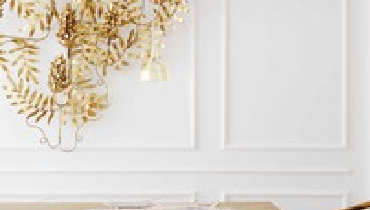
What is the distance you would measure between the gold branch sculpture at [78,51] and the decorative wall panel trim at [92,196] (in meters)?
0.27

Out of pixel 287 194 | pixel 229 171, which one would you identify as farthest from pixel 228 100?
pixel 287 194

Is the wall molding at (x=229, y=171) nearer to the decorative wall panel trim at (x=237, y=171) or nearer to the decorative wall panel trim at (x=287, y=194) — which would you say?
the decorative wall panel trim at (x=237, y=171)

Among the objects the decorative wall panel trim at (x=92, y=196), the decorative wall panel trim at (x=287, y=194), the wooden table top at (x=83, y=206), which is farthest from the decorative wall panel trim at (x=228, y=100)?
the wooden table top at (x=83, y=206)

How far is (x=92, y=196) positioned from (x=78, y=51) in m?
0.80

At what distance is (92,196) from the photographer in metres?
4.36

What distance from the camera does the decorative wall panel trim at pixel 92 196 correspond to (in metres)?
4.33

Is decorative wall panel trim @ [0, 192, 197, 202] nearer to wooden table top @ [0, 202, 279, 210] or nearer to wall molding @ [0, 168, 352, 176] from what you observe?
wall molding @ [0, 168, 352, 176]

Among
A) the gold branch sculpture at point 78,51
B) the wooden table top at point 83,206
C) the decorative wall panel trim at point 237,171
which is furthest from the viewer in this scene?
the decorative wall panel trim at point 237,171

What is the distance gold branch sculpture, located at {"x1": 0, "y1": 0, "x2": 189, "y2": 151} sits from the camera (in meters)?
4.26

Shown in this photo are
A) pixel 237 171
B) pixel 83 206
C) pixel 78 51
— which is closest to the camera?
pixel 83 206

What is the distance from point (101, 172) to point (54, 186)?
27cm

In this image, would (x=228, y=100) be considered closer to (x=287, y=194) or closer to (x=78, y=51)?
(x=287, y=194)

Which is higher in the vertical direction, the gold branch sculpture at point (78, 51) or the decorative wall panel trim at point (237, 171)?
the gold branch sculpture at point (78, 51)

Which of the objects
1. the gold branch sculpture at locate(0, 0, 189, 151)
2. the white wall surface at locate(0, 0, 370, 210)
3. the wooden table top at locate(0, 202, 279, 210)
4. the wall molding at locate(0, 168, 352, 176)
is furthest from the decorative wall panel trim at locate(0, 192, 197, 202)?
the wooden table top at locate(0, 202, 279, 210)
